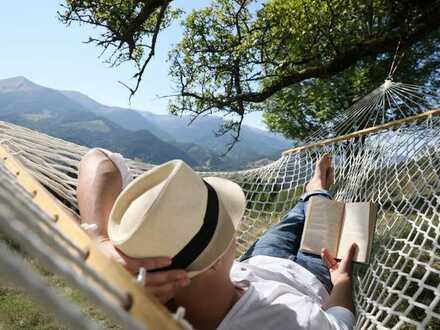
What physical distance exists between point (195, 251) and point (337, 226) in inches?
43.7

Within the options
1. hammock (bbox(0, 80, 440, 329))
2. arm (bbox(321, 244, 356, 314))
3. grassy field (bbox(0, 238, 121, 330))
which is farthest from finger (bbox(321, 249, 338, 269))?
grassy field (bbox(0, 238, 121, 330))

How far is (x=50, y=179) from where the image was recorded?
177 cm

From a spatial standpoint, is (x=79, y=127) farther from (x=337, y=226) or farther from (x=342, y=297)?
(x=342, y=297)

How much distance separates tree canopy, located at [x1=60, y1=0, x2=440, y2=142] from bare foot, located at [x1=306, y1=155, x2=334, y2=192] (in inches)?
90.1

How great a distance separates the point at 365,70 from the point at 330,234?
670 cm

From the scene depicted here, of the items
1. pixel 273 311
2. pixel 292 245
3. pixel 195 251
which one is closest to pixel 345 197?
pixel 292 245

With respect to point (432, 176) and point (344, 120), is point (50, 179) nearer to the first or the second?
point (432, 176)

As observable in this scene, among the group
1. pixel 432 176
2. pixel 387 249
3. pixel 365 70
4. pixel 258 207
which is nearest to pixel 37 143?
pixel 258 207

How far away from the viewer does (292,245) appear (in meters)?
1.85

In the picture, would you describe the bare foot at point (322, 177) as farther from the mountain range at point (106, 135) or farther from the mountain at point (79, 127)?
the mountain at point (79, 127)

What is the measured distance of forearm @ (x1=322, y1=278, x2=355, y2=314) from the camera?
1.36 meters

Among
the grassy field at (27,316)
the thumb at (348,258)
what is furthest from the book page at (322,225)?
the grassy field at (27,316)

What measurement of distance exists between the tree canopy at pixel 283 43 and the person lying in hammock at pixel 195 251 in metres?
3.06

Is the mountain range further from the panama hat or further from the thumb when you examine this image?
the panama hat
